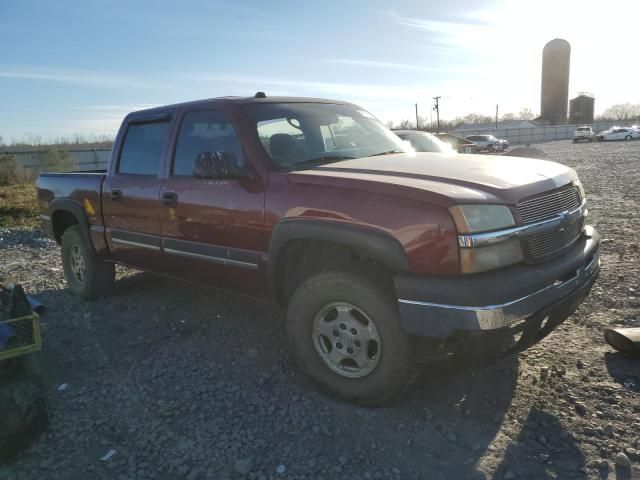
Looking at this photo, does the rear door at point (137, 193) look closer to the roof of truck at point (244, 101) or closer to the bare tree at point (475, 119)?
the roof of truck at point (244, 101)

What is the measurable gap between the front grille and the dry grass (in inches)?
394

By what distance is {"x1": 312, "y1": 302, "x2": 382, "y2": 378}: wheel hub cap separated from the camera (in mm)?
3092

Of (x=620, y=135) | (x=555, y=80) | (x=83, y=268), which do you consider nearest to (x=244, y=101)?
(x=83, y=268)

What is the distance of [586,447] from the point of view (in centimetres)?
274

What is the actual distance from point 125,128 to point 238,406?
10.2 ft

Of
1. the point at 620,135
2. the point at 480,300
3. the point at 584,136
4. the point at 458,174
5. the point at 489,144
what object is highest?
the point at 458,174

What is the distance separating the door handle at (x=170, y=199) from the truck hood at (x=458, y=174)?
3.90 ft

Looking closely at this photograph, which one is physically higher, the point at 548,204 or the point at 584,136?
the point at 548,204

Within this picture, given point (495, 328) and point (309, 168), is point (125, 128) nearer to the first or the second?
point (309, 168)

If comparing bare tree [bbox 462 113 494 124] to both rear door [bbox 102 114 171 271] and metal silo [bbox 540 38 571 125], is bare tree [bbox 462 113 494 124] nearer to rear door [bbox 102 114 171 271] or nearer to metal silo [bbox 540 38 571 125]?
metal silo [bbox 540 38 571 125]

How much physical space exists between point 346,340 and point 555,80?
85.2 metres

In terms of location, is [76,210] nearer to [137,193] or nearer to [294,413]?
[137,193]

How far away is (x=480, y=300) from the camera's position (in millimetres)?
2629

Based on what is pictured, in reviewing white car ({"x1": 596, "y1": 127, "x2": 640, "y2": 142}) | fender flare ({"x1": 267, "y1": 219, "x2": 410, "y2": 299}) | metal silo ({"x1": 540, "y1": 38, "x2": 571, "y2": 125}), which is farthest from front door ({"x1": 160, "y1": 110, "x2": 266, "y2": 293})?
metal silo ({"x1": 540, "y1": 38, "x2": 571, "y2": 125})
